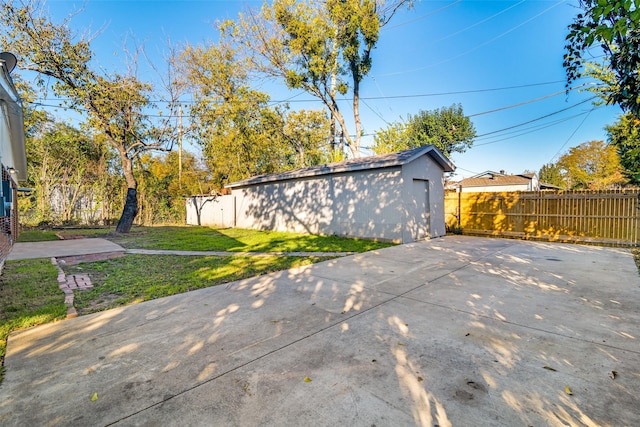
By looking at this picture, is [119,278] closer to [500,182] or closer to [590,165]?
[500,182]

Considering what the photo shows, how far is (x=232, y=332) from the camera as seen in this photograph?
2977mm

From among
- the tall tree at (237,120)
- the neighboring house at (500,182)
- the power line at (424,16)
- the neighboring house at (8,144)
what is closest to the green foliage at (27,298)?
the neighboring house at (8,144)

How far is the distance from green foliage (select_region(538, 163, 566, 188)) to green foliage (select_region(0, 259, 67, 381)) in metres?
44.4

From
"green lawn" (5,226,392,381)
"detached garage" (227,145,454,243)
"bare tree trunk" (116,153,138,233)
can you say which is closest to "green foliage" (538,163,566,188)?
"detached garage" (227,145,454,243)

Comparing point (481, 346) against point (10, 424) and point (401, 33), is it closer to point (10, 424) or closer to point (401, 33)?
point (10, 424)

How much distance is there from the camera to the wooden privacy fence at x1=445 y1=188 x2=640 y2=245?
28.4 ft

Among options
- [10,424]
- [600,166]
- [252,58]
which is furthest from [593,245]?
[600,166]

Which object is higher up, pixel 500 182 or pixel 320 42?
pixel 320 42

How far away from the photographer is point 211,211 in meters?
17.2

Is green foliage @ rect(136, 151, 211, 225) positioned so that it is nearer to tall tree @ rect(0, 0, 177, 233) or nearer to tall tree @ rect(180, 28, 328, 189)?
tall tree @ rect(180, 28, 328, 189)

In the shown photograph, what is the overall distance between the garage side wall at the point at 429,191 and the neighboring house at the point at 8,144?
347 inches

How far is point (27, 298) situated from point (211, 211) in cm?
1350

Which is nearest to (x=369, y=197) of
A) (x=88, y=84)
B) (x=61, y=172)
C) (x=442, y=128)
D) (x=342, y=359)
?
(x=342, y=359)

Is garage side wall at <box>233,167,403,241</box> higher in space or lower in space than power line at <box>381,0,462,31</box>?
lower
